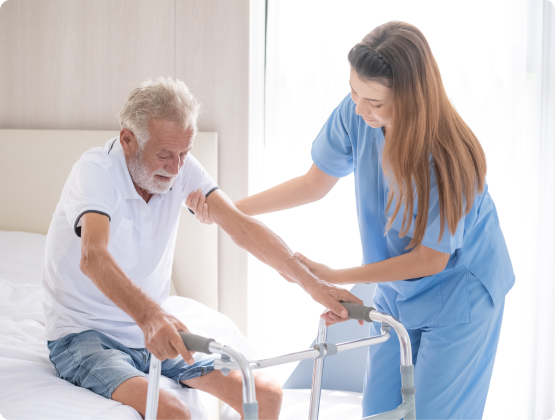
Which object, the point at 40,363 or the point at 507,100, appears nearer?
the point at 40,363

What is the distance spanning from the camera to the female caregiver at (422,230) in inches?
49.1

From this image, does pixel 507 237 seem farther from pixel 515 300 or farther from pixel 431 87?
pixel 431 87

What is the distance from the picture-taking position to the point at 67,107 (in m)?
2.62

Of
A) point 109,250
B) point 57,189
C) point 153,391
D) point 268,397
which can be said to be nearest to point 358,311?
point 268,397

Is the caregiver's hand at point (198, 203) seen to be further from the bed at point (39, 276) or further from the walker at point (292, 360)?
the walker at point (292, 360)

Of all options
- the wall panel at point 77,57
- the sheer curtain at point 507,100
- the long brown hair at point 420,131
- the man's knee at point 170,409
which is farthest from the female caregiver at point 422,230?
the wall panel at point 77,57

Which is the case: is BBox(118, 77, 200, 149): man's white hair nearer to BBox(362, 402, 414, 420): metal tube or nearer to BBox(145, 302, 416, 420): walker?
BBox(145, 302, 416, 420): walker

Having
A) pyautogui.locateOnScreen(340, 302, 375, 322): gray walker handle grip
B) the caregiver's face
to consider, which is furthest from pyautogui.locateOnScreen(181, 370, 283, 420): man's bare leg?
the caregiver's face

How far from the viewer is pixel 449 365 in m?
1.33

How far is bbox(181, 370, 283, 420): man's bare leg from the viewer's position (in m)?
1.39

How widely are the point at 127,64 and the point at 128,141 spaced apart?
1.22 m

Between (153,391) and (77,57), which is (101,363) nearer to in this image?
(153,391)

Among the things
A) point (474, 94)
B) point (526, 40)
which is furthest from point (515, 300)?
point (526, 40)

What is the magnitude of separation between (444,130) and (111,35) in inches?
74.1
